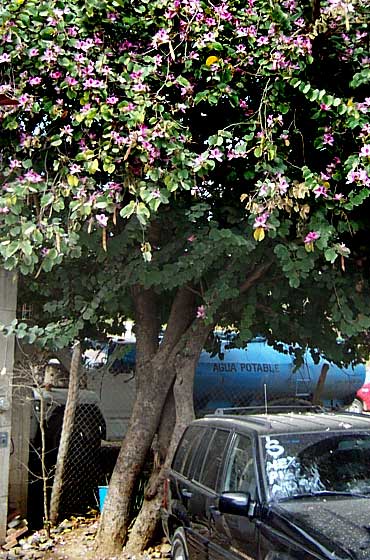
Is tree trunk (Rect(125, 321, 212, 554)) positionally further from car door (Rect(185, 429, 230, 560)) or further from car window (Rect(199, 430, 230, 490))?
car window (Rect(199, 430, 230, 490))

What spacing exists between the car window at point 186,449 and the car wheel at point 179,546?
522 mm

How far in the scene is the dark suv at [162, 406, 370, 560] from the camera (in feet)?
13.0

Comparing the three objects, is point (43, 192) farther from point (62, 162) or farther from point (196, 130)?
point (196, 130)

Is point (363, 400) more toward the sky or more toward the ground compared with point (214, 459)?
more toward the sky

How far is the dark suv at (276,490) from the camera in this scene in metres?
3.95

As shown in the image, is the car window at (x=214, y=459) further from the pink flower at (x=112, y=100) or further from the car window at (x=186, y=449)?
the pink flower at (x=112, y=100)

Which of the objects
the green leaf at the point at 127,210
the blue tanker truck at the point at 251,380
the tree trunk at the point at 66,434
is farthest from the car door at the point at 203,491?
the blue tanker truck at the point at 251,380

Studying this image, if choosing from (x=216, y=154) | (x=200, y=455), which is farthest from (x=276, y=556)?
(x=216, y=154)

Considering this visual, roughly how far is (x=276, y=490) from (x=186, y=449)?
1693 millimetres

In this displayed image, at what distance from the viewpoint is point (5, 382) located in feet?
23.9

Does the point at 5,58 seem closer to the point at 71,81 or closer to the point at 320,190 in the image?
the point at 71,81

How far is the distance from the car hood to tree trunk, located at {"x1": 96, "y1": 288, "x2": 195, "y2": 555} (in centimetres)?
322

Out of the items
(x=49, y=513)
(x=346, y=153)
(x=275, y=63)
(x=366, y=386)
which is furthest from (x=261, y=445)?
(x=366, y=386)

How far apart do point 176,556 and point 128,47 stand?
4.46m
